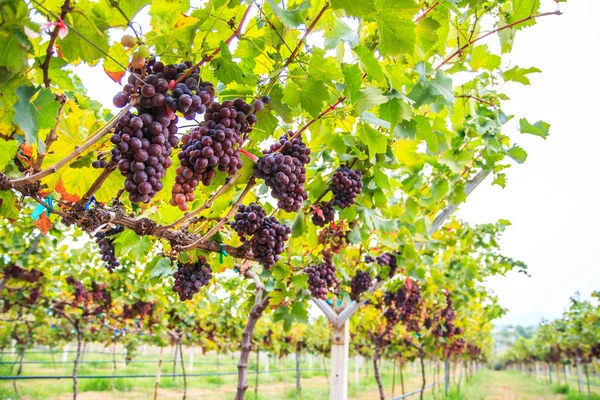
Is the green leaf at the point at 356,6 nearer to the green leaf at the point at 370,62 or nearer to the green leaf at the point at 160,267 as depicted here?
the green leaf at the point at 370,62

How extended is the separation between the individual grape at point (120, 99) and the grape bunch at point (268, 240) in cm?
108

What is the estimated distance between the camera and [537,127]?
2906mm

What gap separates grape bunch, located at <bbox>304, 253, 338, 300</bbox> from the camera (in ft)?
10.1

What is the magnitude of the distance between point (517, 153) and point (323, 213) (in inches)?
69.8

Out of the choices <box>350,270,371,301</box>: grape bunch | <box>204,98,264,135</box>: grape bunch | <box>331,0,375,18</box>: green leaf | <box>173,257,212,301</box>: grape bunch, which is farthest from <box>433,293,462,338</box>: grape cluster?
<box>331,0,375,18</box>: green leaf

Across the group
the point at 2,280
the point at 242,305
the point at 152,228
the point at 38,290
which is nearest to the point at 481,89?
the point at 152,228

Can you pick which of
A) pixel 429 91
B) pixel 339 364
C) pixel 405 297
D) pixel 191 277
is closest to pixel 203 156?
pixel 429 91

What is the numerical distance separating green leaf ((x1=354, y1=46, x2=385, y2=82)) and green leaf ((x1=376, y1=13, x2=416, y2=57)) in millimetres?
102

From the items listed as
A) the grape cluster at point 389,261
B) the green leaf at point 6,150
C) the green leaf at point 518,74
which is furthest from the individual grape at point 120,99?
the grape cluster at point 389,261

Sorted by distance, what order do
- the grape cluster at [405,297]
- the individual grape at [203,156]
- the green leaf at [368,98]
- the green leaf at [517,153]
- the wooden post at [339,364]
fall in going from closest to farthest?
the individual grape at [203,156] → the green leaf at [368,98] → the green leaf at [517,153] → the wooden post at [339,364] → the grape cluster at [405,297]

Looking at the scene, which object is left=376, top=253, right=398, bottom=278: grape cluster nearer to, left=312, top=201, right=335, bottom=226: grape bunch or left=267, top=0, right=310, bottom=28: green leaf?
left=312, top=201, right=335, bottom=226: grape bunch

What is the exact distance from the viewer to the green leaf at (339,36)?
1.58m

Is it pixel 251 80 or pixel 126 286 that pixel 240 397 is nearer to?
pixel 251 80

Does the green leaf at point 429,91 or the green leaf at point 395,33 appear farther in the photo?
the green leaf at point 429,91
